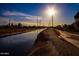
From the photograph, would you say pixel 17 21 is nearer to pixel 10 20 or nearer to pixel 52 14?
pixel 10 20

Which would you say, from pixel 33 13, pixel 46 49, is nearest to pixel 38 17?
pixel 33 13

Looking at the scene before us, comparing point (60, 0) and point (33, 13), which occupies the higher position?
point (60, 0)

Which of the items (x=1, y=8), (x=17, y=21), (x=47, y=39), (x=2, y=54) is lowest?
(x=2, y=54)
